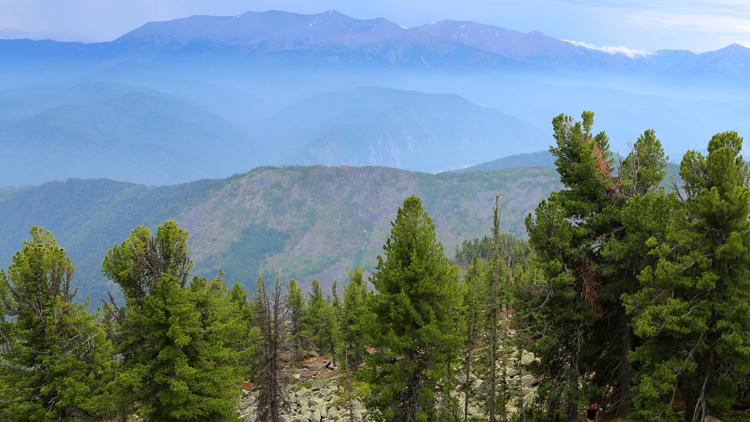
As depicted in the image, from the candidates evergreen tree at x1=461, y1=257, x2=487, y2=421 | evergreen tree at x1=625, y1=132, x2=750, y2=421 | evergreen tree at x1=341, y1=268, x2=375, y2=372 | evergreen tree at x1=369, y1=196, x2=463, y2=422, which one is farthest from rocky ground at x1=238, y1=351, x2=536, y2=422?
evergreen tree at x1=625, y1=132, x2=750, y2=421

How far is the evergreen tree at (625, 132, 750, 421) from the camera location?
18.8 meters

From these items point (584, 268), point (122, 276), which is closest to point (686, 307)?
point (584, 268)

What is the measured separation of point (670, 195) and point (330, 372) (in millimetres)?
54655

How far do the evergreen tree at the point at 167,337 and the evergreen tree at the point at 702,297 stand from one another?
746 inches

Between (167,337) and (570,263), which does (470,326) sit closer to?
(570,263)

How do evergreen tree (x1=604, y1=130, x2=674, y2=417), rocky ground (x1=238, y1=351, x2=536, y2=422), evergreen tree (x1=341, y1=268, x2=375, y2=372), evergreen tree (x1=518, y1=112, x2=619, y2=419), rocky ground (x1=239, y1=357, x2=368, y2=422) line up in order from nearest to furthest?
evergreen tree (x1=604, y1=130, x2=674, y2=417) → evergreen tree (x1=518, y1=112, x2=619, y2=419) → rocky ground (x1=238, y1=351, x2=536, y2=422) → rocky ground (x1=239, y1=357, x2=368, y2=422) → evergreen tree (x1=341, y1=268, x2=375, y2=372)

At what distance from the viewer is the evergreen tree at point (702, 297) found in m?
18.8

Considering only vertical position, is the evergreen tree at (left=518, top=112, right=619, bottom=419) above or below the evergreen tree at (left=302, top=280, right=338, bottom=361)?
above

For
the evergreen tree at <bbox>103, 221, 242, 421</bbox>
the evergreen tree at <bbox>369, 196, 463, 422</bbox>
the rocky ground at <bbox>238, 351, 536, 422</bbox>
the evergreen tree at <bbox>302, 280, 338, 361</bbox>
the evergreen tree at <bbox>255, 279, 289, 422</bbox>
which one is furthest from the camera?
the evergreen tree at <bbox>302, 280, 338, 361</bbox>

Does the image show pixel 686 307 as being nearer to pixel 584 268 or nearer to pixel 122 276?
pixel 584 268

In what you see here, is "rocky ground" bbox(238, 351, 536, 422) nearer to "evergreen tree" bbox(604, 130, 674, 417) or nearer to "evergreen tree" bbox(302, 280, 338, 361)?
"evergreen tree" bbox(604, 130, 674, 417)

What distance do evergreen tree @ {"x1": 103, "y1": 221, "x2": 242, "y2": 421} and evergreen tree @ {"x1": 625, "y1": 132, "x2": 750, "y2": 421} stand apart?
18.9 m

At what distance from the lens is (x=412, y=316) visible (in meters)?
23.3

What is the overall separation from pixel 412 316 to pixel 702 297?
1161cm
